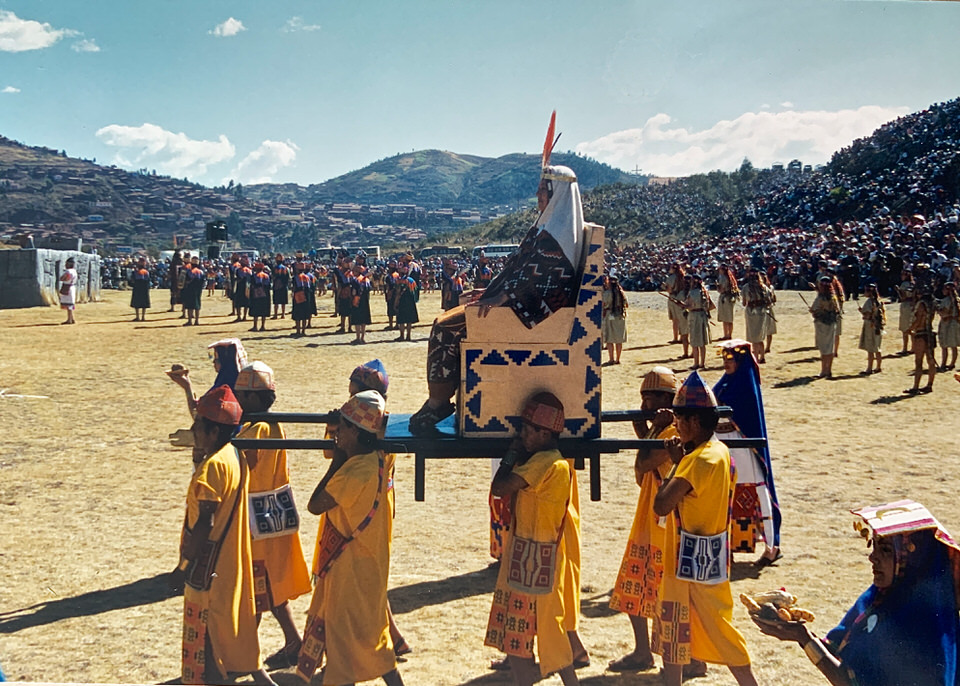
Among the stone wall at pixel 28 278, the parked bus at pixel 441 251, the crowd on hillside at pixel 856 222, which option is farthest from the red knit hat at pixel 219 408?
the parked bus at pixel 441 251

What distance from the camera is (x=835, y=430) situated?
35.6 feet

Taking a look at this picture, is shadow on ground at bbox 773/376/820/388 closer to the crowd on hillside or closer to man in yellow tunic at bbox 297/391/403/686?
the crowd on hillside

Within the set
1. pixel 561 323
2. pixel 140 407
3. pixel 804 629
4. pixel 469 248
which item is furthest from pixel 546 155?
pixel 469 248

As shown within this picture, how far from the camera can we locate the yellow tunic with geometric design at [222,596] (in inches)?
154

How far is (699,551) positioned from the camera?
155 inches

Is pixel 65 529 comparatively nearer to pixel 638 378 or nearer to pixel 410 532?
pixel 410 532

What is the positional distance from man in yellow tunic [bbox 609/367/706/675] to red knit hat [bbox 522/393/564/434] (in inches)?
39.1

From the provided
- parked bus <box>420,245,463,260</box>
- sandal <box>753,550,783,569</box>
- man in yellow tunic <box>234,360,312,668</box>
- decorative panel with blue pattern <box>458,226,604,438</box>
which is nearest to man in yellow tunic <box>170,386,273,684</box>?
man in yellow tunic <box>234,360,312,668</box>

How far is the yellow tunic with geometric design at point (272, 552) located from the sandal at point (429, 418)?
114cm

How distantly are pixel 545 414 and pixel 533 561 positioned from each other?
808 mm

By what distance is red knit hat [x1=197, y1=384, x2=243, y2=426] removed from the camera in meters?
4.01

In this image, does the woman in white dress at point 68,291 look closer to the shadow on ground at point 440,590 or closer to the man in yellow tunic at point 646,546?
→ the shadow on ground at point 440,590

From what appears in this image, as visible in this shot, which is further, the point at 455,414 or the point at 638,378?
the point at 638,378

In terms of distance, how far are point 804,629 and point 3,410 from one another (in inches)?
466
